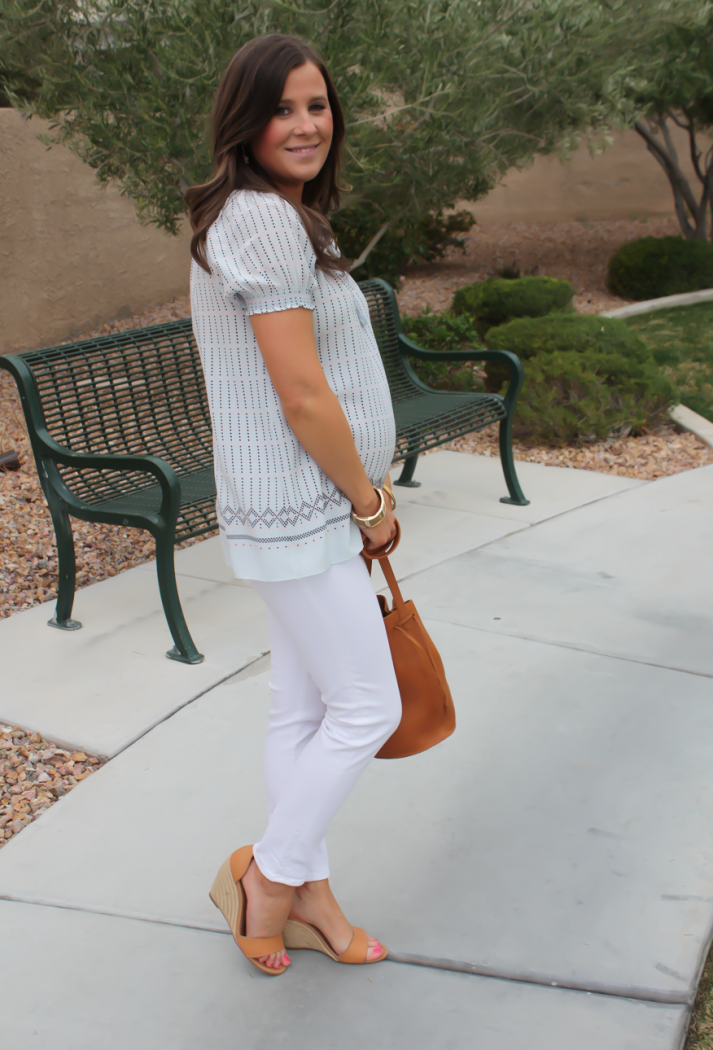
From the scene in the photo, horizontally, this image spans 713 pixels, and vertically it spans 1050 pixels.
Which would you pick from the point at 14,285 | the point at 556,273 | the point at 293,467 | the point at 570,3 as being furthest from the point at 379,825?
the point at 556,273

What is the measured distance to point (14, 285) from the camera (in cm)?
810

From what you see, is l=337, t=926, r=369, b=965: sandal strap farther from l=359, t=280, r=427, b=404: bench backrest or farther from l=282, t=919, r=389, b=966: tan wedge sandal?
l=359, t=280, r=427, b=404: bench backrest

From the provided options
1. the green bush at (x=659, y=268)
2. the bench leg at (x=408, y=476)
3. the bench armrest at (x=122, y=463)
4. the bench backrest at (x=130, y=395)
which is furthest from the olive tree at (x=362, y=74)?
the green bush at (x=659, y=268)

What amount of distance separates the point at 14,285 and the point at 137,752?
6.24m

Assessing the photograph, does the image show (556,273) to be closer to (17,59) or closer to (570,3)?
(570,3)

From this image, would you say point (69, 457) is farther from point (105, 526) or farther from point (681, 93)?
point (681, 93)

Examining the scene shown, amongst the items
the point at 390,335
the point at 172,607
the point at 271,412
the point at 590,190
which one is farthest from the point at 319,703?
the point at 590,190

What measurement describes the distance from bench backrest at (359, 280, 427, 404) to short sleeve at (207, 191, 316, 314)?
3.94m

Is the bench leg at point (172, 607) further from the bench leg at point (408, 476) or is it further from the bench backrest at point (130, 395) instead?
the bench leg at point (408, 476)

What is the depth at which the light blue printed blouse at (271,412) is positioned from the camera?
65.4 inches

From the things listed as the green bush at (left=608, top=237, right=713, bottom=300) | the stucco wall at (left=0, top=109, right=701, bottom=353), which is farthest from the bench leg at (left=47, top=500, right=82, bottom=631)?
the green bush at (left=608, top=237, right=713, bottom=300)

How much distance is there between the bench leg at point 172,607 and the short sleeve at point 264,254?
2012mm

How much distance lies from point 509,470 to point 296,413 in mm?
3760

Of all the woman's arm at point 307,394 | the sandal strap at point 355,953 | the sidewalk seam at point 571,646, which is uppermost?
the woman's arm at point 307,394
